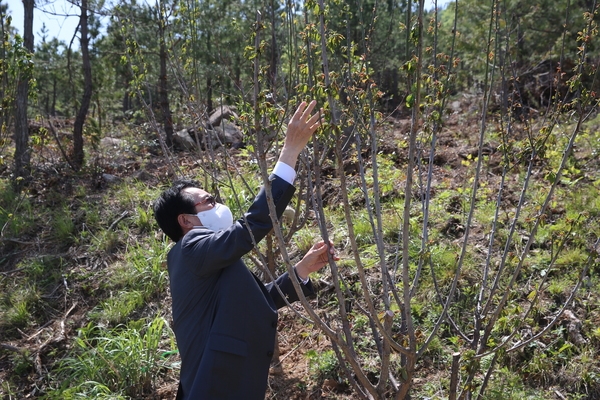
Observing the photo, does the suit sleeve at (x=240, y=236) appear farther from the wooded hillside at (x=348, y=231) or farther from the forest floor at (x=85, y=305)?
the forest floor at (x=85, y=305)

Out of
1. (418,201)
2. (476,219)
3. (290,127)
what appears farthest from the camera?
(418,201)

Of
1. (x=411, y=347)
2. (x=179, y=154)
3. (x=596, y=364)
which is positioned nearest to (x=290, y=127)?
(x=411, y=347)

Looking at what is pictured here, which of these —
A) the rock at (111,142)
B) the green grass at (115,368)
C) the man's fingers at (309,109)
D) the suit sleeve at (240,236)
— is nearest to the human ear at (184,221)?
the suit sleeve at (240,236)

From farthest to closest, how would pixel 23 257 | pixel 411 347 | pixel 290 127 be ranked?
pixel 23 257
pixel 411 347
pixel 290 127

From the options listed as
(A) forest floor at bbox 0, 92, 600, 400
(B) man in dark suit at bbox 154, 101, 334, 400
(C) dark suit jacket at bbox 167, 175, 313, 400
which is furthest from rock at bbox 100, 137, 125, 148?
(C) dark suit jacket at bbox 167, 175, 313, 400

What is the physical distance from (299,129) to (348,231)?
1.08m

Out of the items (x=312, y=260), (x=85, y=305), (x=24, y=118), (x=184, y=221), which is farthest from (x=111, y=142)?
(x=312, y=260)

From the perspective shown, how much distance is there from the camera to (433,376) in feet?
12.3

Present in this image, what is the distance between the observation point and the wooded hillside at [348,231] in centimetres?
252

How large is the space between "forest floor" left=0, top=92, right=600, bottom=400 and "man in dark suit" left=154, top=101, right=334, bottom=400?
1542 mm

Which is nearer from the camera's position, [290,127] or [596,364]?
[290,127]

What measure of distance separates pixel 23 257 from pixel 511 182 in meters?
5.23

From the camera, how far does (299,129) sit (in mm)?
2205

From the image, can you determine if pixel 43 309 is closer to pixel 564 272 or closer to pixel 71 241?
pixel 71 241
